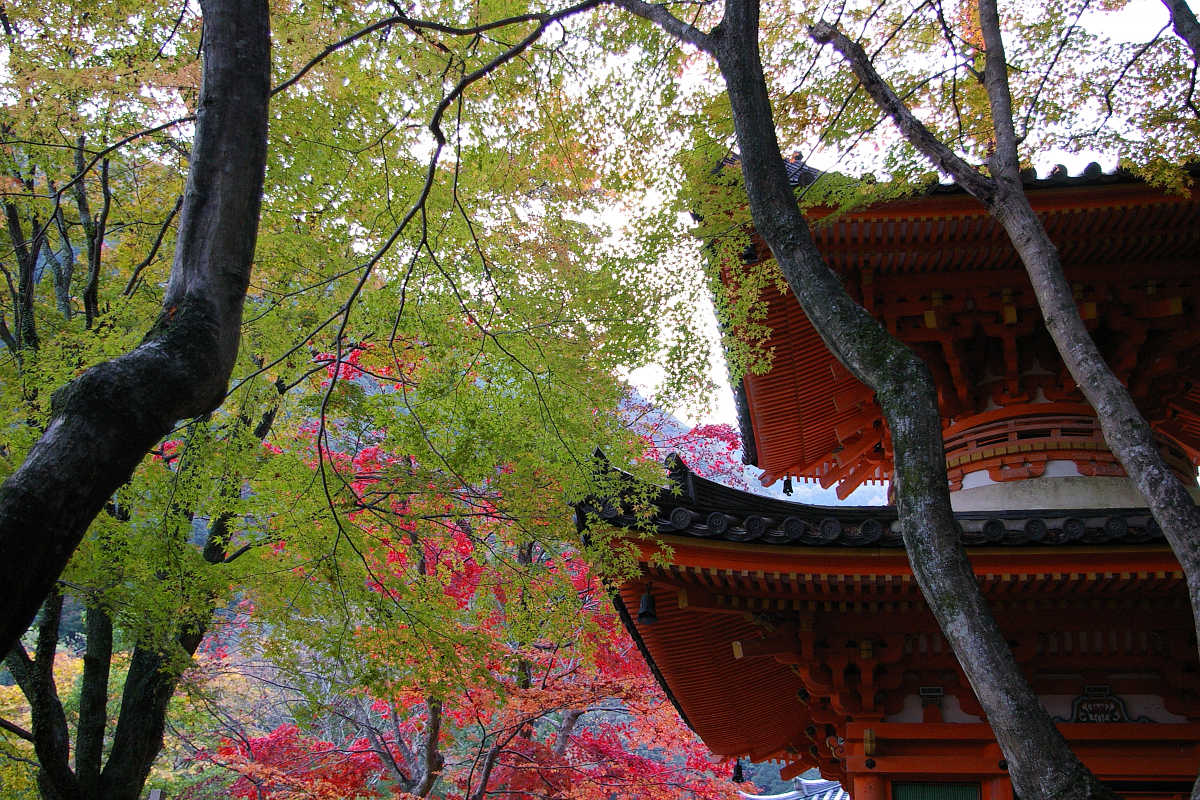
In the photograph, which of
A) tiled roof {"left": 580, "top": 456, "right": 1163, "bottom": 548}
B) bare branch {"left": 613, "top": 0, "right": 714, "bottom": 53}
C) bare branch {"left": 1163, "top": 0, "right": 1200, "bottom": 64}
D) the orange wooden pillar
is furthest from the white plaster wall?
bare branch {"left": 613, "top": 0, "right": 714, "bottom": 53}

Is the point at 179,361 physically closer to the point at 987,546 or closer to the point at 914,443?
the point at 914,443

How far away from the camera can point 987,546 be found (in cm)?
502

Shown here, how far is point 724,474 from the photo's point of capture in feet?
50.9

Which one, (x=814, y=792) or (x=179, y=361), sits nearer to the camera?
(x=179, y=361)

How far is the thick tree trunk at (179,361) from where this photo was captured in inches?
80.0

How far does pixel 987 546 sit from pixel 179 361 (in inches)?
177

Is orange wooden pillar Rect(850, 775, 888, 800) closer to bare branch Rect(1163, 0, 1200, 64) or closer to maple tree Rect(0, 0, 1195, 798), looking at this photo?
maple tree Rect(0, 0, 1195, 798)

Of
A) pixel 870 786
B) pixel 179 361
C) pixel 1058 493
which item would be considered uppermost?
pixel 1058 493

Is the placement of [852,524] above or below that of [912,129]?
below

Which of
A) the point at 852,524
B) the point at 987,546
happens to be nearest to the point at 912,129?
the point at 852,524

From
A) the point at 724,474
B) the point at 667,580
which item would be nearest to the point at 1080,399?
the point at 667,580

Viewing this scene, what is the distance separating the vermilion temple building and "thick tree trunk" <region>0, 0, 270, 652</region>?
3133 millimetres

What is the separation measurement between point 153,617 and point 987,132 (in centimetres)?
660

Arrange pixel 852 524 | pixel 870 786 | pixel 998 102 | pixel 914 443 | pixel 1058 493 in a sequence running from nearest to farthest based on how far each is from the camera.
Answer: pixel 914 443, pixel 998 102, pixel 852 524, pixel 870 786, pixel 1058 493
